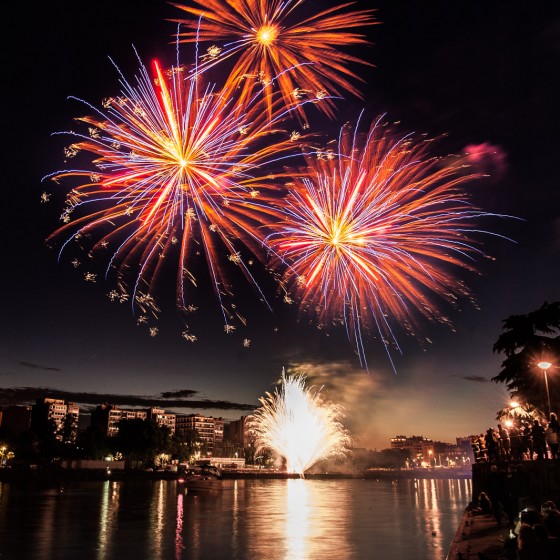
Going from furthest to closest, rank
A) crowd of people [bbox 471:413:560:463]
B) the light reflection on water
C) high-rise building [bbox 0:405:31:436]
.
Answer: high-rise building [bbox 0:405:31:436], crowd of people [bbox 471:413:560:463], the light reflection on water

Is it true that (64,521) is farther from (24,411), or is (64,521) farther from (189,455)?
(24,411)

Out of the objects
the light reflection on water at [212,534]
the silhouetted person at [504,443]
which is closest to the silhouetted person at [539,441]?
the silhouetted person at [504,443]

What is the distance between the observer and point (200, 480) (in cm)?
6488

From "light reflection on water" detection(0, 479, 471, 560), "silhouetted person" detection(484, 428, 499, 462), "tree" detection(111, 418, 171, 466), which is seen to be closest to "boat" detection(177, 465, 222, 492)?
"light reflection on water" detection(0, 479, 471, 560)

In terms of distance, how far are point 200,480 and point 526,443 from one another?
49.7 meters

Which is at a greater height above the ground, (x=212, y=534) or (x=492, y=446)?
(x=492, y=446)

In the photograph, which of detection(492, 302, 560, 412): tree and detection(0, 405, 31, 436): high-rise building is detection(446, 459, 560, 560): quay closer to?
detection(492, 302, 560, 412): tree

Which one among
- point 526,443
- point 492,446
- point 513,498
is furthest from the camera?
point 492,446

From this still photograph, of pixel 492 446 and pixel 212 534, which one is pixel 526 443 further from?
pixel 212 534

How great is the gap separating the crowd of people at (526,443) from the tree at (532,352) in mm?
4384

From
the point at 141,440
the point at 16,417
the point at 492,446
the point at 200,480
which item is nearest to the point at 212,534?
the point at 492,446

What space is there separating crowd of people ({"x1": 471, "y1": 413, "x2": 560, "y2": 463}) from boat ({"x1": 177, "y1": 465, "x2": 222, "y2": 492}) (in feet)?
123

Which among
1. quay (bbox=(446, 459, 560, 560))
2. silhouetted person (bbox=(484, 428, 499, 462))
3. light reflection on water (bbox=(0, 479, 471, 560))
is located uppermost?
silhouetted person (bbox=(484, 428, 499, 462))

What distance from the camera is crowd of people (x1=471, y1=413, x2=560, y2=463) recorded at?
19.8 m
